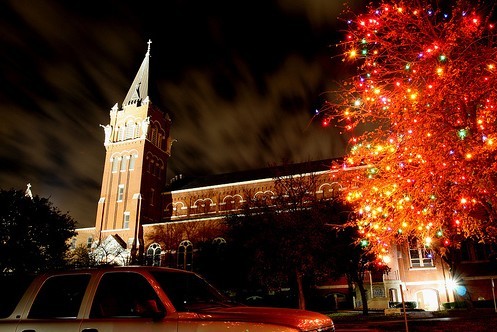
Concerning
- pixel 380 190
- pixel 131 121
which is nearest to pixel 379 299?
pixel 380 190

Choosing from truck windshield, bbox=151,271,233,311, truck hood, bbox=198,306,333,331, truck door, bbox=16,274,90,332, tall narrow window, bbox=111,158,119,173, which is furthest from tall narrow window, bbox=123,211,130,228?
truck hood, bbox=198,306,333,331

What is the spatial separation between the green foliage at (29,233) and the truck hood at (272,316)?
2796 cm

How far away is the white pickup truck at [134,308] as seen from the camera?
414 centimetres

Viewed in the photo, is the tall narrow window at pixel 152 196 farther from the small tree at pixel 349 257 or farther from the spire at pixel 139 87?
the small tree at pixel 349 257

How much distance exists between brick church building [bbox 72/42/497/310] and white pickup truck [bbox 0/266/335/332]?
33.5 metres

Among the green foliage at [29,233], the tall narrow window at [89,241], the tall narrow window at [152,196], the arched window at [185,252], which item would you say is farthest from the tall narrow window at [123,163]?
the green foliage at [29,233]

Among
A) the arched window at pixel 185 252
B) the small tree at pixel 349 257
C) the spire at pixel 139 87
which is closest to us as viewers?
the small tree at pixel 349 257

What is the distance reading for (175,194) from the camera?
5403 centimetres

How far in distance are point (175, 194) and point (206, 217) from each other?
9.72m

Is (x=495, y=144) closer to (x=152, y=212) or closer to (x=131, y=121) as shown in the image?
(x=152, y=212)

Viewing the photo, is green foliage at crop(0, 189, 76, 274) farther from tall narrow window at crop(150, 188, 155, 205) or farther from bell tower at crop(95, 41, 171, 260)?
tall narrow window at crop(150, 188, 155, 205)

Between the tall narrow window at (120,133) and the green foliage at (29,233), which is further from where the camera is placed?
the tall narrow window at (120,133)

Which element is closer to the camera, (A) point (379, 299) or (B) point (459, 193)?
(B) point (459, 193)

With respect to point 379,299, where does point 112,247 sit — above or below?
above
